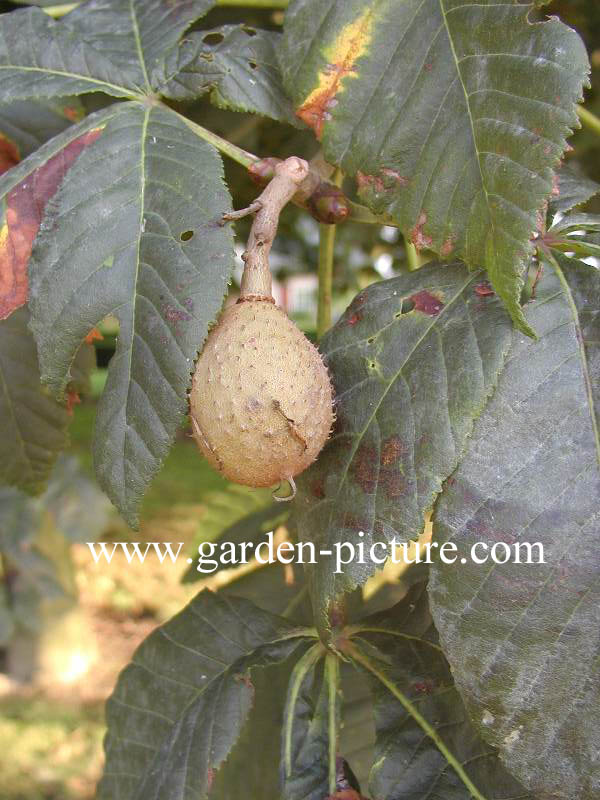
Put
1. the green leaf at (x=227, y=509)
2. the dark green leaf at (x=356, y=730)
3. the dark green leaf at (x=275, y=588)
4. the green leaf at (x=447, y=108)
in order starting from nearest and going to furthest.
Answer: the green leaf at (x=447, y=108) → the dark green leaf at (x=356, y=730) → the dark green leaf at (x=275, y=588) → the green leaf at (x=227, y=509)

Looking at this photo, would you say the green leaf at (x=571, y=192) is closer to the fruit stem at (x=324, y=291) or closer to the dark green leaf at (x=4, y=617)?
the fruit stem at (x=324, y=291)

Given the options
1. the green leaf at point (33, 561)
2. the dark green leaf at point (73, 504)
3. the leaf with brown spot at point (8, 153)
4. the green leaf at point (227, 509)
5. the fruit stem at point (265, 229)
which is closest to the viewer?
the fruit stem at point (265, 229)

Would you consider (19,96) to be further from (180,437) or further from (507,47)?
(180,437)

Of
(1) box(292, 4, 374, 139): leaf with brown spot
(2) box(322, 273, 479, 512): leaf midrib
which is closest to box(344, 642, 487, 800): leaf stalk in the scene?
(2) box(322, 273, 479, 512): leaf midrib

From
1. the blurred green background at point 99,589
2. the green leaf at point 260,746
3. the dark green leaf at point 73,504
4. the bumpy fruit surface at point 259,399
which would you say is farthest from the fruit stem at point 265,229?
the dark green leaf at point 73,504

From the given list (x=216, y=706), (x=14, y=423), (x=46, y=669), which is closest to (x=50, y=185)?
(x=14, y=423)

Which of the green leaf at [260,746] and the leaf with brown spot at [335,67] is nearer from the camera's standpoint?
the leaf with brown spot at [335,67]
